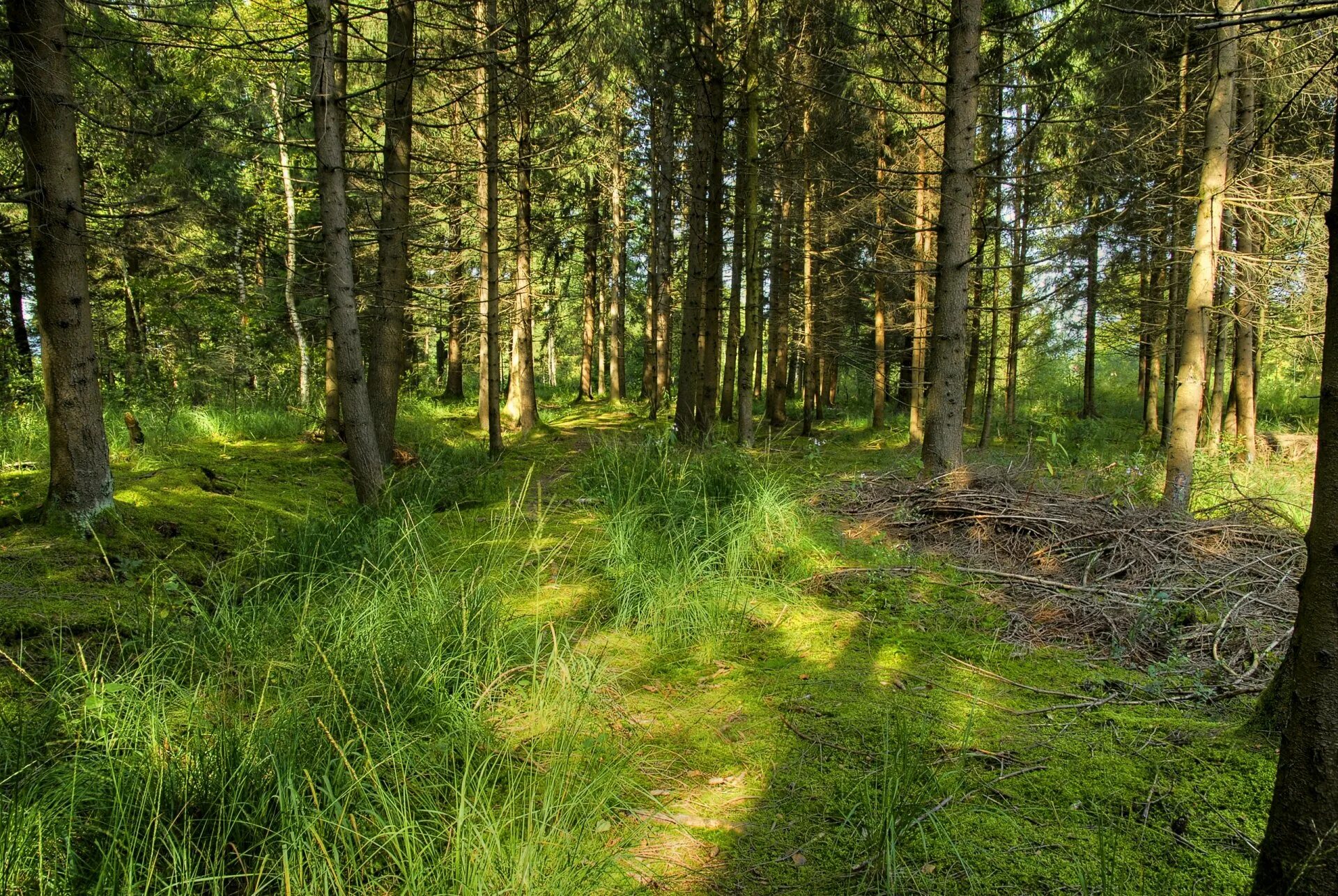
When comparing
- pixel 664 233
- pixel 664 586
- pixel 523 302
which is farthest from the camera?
pixel 664 233

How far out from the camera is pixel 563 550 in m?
4.86

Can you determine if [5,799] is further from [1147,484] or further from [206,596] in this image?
[1147,484]

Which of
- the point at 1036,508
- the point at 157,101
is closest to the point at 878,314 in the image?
the point at 1036,508

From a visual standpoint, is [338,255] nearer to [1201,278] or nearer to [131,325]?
[1201,278]

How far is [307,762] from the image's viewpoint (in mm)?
1990

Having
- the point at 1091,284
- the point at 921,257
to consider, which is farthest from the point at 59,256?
the point at 1091,284

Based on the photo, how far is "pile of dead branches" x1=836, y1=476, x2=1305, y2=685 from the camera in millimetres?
3146

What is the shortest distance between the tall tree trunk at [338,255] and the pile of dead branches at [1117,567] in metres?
3.98

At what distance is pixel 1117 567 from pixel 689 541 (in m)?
2.64

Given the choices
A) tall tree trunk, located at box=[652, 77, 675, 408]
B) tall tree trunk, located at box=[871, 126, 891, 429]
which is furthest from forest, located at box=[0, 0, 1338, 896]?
tall tree trunk, located at box=[652, 77, 675, 408]

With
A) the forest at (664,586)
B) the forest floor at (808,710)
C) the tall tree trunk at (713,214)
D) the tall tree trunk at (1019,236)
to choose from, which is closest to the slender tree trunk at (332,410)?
the forest at (664,586)

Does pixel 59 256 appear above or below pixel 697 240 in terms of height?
below

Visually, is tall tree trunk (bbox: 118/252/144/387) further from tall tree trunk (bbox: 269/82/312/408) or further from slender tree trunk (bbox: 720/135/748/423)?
slender tree trunk (bbox: 720/135/748/423)

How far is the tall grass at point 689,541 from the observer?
12.0ft
